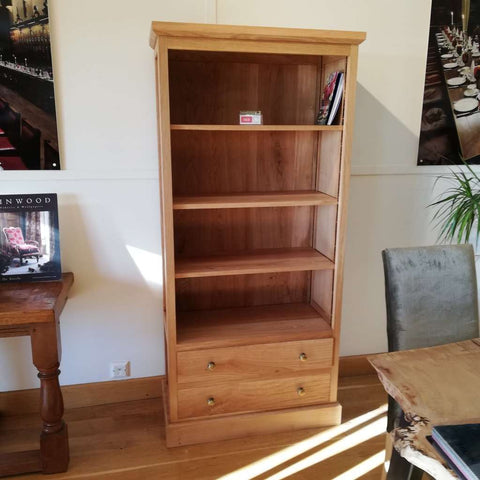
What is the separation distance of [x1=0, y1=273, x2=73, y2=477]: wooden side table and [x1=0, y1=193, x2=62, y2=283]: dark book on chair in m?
0.07

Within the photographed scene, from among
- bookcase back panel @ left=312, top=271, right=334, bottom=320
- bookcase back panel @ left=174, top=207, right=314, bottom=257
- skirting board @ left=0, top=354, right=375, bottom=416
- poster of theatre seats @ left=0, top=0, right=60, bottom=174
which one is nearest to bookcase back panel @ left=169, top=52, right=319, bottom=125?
bookcase back panel @ left=174, top=207, right=314, bottom=257

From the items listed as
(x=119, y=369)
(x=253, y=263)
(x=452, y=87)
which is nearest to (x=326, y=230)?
(x=253, y=263)

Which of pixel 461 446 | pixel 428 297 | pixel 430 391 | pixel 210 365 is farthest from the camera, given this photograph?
pixel 210 365

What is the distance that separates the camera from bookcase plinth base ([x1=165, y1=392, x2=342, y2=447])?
210 cm

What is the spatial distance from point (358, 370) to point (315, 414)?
1.90ft

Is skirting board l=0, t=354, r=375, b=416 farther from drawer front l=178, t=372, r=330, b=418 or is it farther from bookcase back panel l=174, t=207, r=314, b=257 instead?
bookcase back panel l=174, t=207, r=314, b=257

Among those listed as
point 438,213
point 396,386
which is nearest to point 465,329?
point 396,386

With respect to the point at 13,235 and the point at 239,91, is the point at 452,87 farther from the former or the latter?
the point at 13,235

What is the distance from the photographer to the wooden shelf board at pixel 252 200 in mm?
1902

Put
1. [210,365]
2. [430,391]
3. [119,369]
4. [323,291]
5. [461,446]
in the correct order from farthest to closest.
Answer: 1. [119,369]
2. [323,291]
3. [210,365]
4. [430,391]
5. [461,446]

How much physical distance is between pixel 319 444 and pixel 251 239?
103 cm

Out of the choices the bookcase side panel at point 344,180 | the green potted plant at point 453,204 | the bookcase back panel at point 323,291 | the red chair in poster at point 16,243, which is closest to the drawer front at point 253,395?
the bookcase side panel at point 344,180

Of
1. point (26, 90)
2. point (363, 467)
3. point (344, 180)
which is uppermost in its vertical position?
point (26, 90)

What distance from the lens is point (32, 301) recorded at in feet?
6.10
